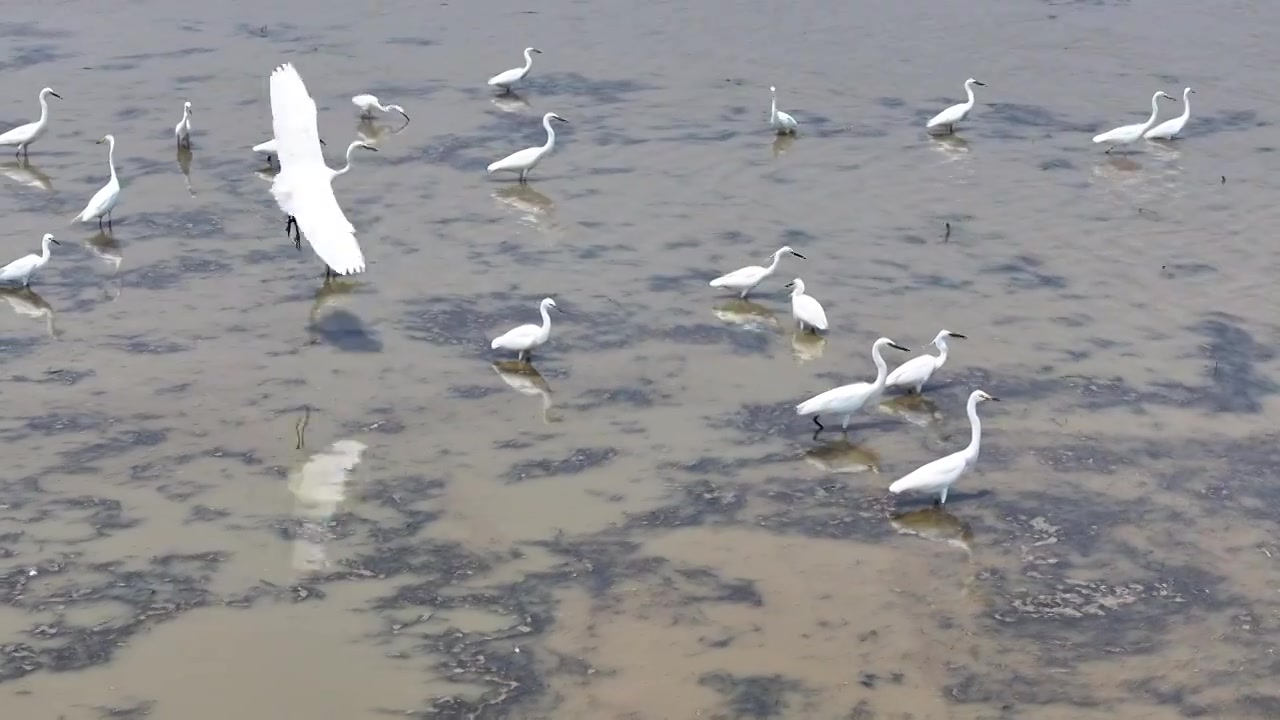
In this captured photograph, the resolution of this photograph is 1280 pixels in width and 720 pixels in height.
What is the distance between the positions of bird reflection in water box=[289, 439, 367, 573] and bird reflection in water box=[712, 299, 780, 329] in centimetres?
410

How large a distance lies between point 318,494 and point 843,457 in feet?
12.5

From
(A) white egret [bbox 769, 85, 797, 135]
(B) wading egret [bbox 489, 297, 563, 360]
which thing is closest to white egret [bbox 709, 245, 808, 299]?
(B) wading egret [bbox 489, 297, 563, 360]

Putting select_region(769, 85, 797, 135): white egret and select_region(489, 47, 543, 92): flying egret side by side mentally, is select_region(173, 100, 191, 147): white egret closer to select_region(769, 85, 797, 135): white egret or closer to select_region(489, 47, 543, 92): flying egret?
select_region(489, 47, 543, 92): flying egret

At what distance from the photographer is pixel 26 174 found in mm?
18406

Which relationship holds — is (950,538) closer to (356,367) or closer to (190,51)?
(356,367)

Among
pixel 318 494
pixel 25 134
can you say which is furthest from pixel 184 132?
pixel 318 494

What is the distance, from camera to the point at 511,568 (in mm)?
10078

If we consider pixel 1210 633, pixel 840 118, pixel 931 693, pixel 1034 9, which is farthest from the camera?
pixel 1034 9

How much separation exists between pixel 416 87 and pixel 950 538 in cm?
1348

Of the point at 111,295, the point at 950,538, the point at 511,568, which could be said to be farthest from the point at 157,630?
the point at 111,295

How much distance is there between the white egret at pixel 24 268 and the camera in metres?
14.6

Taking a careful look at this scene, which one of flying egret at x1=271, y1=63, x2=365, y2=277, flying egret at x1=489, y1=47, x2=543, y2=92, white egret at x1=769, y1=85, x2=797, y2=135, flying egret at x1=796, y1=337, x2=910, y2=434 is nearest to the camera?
flying egret at x1=796, y1=337, x2=910, y2=434

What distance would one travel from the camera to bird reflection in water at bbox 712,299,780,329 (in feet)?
47.6

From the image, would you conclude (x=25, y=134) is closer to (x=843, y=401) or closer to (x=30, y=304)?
(x=30, y=304)
